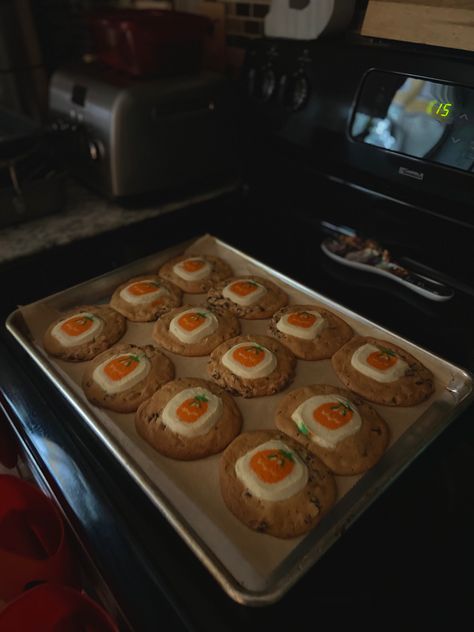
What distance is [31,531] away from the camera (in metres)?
0.83

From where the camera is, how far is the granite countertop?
3.42ft

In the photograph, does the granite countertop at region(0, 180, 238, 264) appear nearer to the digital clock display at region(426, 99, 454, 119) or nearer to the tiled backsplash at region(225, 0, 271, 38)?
the tiled backsplash at region(225, 0, 271, 38)

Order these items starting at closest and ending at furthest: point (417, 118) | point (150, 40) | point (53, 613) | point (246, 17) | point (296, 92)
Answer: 1. point (53, 613)
2. point (417, 118)
3. point (296, 92)
4. point (150, 40)
5. point (246, 17)

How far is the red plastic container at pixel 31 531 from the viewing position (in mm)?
745

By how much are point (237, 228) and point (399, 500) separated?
0.75m

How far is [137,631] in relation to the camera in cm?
50

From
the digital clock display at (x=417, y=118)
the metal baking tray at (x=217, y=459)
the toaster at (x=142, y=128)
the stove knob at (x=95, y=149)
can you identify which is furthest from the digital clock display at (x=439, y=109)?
the stove knob at (x=95, y=149)

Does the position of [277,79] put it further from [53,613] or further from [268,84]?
[53,613]

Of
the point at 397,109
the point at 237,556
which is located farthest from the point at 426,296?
the point at 237,556

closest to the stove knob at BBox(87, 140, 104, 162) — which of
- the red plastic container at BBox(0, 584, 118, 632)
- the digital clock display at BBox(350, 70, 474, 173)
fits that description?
the digital clock display at BBox(350, 70, 474, 173)

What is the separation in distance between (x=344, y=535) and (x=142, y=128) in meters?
0.93

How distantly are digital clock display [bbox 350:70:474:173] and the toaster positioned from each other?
0.45m

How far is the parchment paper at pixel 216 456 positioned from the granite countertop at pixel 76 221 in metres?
0.16

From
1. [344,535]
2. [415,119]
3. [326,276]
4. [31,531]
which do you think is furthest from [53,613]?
[415,119]
